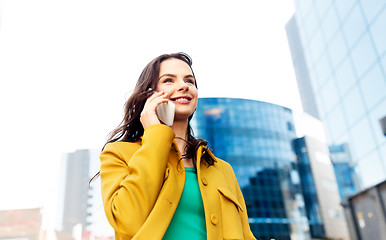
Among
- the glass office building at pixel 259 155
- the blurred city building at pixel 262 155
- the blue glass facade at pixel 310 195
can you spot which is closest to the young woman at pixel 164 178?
the glass office building at pixel 259 155

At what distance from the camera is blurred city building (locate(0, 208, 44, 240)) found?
145 feet

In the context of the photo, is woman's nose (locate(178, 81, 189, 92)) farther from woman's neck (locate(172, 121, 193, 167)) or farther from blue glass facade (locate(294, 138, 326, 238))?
blue glass facade (locate(294, 138, 326, 238))

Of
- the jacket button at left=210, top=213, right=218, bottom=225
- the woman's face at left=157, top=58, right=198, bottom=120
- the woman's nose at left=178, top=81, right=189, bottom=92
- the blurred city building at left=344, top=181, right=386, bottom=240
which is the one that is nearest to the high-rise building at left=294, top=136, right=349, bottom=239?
the blurred city building at left=344, top=181, right=386, bottom=240

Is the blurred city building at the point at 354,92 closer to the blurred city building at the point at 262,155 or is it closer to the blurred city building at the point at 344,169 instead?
the blurred city building at the point at 344,169

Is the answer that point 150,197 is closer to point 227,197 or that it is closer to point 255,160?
point 227,197

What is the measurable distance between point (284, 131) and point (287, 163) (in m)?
5.24

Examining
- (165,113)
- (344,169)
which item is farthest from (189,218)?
(344,169)

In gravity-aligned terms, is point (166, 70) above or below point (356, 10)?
below

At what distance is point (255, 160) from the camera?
138 ft

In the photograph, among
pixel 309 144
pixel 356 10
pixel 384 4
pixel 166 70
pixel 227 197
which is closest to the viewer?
pixel 227 197

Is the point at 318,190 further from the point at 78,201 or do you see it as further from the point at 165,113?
the point at 165,113

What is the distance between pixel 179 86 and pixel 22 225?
5339cm

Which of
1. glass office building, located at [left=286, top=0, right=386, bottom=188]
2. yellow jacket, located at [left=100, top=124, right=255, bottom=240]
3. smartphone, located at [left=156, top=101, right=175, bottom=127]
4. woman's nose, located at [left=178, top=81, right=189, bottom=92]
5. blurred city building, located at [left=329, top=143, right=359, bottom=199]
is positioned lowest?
yellow jacket, located at [left=100, top=124, right=255, bottom=240]

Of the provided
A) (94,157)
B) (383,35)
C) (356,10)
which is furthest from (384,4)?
(94,157)
